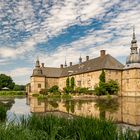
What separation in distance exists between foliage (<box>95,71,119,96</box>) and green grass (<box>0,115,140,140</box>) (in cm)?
3454

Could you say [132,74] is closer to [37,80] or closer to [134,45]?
[134,45]

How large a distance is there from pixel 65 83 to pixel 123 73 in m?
18.0

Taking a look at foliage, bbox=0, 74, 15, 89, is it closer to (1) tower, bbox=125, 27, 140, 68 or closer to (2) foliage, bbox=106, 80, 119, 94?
(1) tower, bbox=125, 27, 140, 68

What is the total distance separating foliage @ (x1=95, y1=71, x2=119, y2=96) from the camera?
42969mm

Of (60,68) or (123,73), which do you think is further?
(60,68)

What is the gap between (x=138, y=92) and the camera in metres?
44.7

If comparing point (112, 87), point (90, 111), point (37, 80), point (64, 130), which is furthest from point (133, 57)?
point (64, 130)

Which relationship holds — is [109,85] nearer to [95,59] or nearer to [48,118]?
[95,59]

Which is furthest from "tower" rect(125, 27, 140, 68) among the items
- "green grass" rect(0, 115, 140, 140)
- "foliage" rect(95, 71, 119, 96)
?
"green grass" rect(0, 115, 140, 140)

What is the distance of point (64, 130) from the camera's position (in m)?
7.54

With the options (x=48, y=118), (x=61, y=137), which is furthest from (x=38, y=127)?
(x=61, y=137)

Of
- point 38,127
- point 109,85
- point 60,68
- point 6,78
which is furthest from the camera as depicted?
point 6,78

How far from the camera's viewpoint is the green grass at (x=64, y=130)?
6.16m

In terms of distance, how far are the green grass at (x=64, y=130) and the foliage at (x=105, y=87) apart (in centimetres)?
3454
